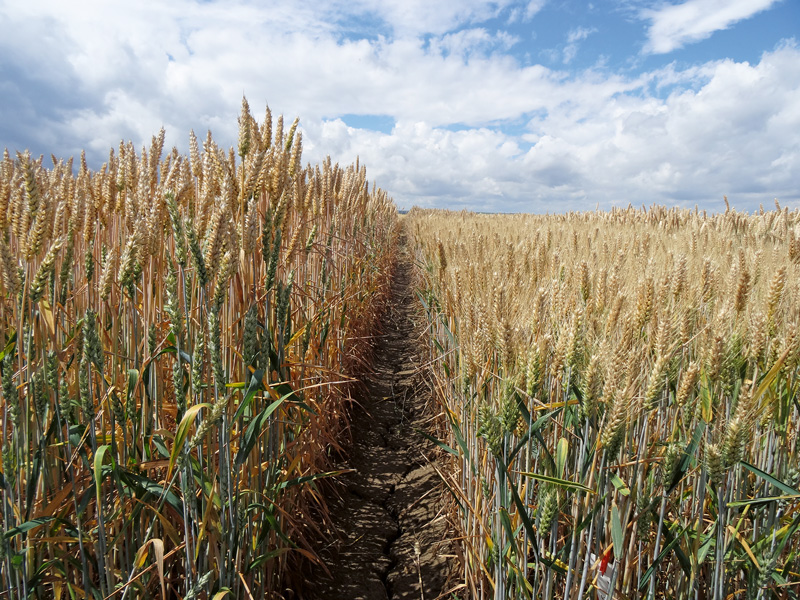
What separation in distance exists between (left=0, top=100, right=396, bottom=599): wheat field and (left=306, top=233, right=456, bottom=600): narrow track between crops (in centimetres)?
23

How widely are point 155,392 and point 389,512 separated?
1641 mm

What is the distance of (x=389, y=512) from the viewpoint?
2539 millimetres

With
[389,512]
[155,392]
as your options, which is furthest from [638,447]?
[389,512]

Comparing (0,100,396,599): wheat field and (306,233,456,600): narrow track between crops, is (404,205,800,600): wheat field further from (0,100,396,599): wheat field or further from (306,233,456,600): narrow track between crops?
(0,100,396,599): wheat field

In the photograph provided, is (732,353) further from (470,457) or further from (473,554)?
(473,554)

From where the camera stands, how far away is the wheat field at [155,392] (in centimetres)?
107

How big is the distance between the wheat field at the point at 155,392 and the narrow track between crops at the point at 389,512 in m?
0.23

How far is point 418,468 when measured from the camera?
116 inches

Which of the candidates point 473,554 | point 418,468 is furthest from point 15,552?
point 418,468

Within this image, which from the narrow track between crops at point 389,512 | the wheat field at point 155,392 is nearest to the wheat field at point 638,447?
the narrow track between crops at point 389,512

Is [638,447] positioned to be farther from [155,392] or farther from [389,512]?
[389,512]

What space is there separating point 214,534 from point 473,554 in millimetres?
825

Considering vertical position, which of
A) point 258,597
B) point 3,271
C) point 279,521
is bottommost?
point 258,597

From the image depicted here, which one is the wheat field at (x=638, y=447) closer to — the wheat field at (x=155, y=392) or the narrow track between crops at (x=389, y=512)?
the narrow track between crops at (x=389, y=512)
